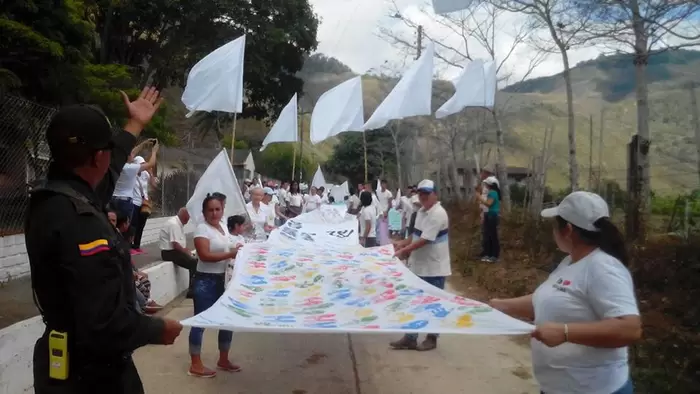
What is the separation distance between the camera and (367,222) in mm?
13211

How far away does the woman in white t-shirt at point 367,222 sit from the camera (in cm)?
1320

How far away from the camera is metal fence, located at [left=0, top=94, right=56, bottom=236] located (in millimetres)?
7715

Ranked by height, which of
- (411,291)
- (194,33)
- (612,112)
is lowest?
(411,291)

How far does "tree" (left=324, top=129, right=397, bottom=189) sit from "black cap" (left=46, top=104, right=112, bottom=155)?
46.5 metres

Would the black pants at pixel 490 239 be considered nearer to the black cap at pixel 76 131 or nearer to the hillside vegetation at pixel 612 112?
the hillside vegetation at pixel 612 112

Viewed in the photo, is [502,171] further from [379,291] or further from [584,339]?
[584,339]

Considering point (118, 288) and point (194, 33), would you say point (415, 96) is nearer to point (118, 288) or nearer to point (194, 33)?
point (118, 288)

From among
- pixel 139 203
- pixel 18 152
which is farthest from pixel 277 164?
pixel 18 152

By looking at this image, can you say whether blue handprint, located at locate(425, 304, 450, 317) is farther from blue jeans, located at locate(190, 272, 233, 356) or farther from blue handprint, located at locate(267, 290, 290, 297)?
blue jeans, located at locate(190, 272, 233, 356)

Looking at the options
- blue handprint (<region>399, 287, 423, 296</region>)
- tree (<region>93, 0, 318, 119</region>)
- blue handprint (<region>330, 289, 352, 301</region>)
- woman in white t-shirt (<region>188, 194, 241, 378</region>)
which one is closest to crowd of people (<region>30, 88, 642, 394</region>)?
blue handprint (<region>399, 287, 423, 296</region>)

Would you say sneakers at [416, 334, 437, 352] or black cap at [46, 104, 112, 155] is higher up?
black cap at [46, 104, 112, 155]

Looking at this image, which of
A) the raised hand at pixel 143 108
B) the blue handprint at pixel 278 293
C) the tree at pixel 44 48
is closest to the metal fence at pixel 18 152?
the tree at pixel 44 48

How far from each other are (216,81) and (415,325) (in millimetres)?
6506

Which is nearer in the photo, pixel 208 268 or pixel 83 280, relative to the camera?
pixel 83 280
